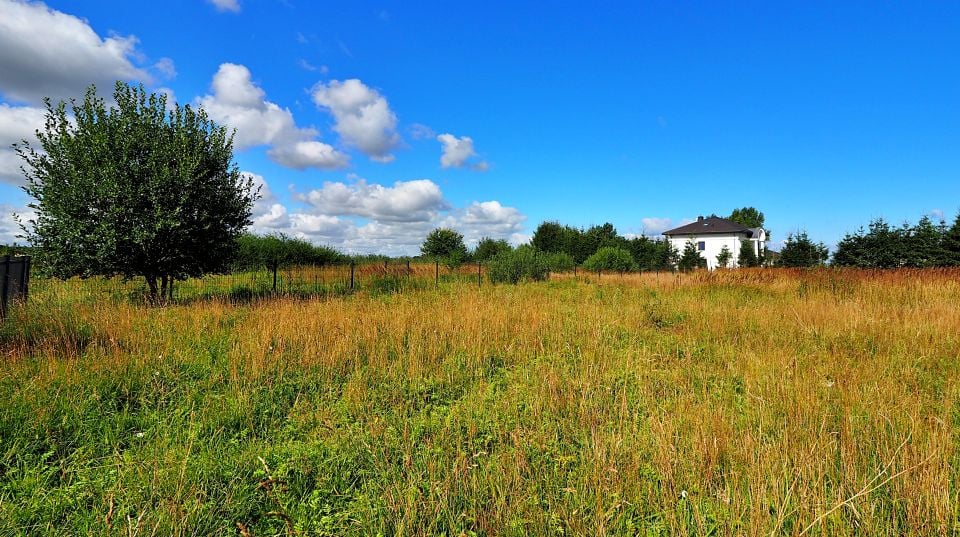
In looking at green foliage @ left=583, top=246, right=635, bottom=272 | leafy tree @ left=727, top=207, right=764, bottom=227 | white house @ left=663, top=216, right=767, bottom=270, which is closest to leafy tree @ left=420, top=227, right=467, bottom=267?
green foliage @ left=583, top=246, right=635, bottom=272

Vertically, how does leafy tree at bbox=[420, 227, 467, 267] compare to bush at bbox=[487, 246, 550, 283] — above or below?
above

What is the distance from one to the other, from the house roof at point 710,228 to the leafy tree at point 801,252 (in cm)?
1579

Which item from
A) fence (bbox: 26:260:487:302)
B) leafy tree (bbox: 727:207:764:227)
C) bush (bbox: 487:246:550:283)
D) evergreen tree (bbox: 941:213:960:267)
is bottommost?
fence (bbox: 26:260:487:302)

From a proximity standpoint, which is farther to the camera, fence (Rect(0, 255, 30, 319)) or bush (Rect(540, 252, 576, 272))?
bush (Rect(540, 252, 576, 272))

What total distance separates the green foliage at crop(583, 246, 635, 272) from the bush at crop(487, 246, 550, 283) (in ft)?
29.0

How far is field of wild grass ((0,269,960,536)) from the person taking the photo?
7.36 feet

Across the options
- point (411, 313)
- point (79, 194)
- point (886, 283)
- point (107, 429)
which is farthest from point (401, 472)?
point (886, 283)

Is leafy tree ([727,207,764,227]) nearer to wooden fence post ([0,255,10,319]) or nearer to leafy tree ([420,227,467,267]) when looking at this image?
leafy tree ([420,227,467,267])

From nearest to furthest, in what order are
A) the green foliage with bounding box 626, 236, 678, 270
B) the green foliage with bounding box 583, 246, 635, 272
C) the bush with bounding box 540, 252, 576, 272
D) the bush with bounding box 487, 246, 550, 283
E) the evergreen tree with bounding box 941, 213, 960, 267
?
the bush with bounding box 487, 246, 550, 283, the evergreen tree with bounding box 941, 213, 960, 267, the bush with bounding box 540, 252, 576, 272, the green foliage with bounding box 583, 246, 635, 272, the green foliage with bounding box 626, 236, 678, 270

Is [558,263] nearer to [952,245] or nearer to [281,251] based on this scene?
[281,251]

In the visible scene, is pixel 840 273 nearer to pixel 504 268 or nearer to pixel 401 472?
pixel 504 268

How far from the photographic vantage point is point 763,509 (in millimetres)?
2119

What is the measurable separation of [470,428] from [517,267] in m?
17.4

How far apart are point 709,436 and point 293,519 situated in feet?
9.53
